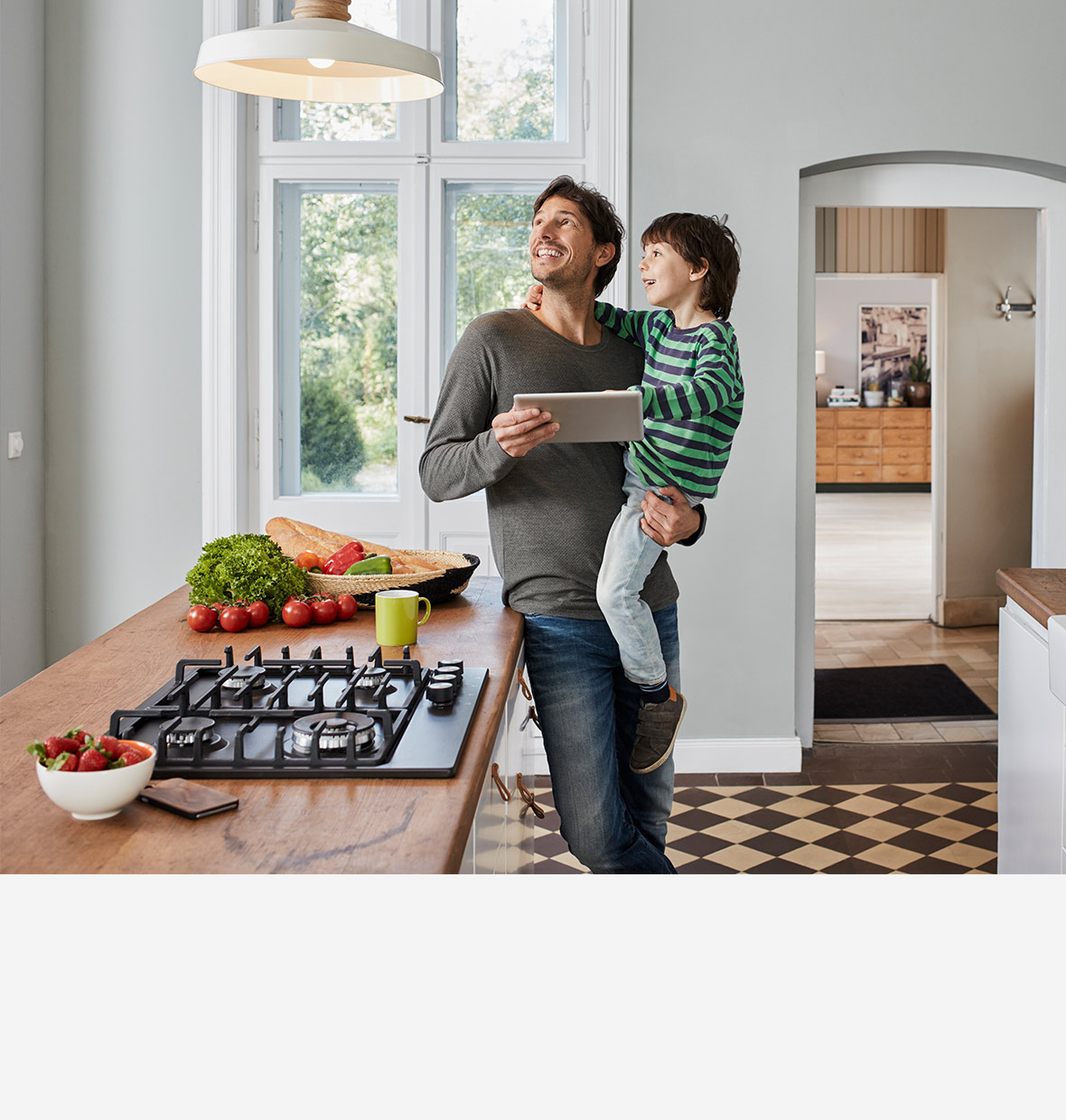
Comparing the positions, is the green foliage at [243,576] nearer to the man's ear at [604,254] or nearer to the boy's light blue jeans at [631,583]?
the boy's light blue jeans at [631,583]

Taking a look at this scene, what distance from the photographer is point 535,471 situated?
7.03 ft

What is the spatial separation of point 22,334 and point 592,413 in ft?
8.79

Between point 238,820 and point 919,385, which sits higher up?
point 919,385

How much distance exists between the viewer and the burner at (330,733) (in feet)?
4.30

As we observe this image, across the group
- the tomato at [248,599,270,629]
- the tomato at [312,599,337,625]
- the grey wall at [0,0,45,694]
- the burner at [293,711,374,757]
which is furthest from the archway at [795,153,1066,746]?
the burner at [293,711,374,757]

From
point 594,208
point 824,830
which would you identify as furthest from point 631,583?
point 824,830

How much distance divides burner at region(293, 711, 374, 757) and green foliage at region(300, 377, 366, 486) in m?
2.79

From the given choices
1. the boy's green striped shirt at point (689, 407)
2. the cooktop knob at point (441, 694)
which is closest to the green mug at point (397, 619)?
the cooktop knob at point (441, 694)

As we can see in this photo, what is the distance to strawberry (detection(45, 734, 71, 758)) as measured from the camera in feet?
3.71

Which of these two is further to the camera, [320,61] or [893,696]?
[893,696]

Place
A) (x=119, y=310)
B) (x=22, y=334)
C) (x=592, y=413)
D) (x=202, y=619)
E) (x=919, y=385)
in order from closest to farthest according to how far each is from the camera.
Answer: (x=592, y=413) < (x=202, y=619) < (x=22, y=334) < (x=119, y=310) < (x=919, y=385)

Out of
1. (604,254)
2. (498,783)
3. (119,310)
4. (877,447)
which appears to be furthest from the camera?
(877,447)

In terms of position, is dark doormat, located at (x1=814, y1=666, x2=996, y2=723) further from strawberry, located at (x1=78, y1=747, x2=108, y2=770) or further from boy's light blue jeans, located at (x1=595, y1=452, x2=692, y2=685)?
strawberry, located at (x1=78, y1=747, x2=108, y2=770)

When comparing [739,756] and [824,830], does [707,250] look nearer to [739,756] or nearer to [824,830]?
[824,830]
